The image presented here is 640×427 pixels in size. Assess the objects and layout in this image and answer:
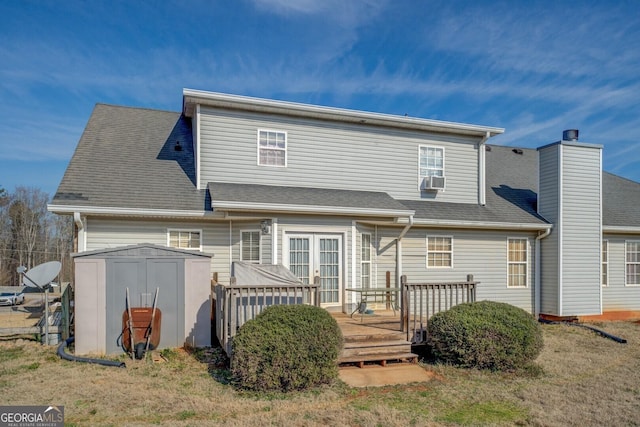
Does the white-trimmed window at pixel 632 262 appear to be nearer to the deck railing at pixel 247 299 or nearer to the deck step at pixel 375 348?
the deck step at pixel 375 348

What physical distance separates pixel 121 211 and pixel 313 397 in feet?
18.5

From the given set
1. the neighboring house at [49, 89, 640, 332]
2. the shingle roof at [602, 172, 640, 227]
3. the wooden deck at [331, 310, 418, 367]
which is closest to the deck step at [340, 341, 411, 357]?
the wooden deck at [331, 310, 418, 367]

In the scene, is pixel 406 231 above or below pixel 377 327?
above

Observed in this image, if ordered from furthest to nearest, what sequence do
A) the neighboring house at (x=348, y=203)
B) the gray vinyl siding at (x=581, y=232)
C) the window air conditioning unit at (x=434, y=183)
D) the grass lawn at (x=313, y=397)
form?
the gray vinyl siding at (x=581, y=232), the window air conditioning unit at (x=434, y=183), the neighboring house at (x=348, y=203), the grass lawn at (x=313, y=397)

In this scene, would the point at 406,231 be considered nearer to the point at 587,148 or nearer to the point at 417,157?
the point at 417,157

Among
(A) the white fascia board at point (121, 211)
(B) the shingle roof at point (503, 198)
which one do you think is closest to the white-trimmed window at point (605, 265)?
(B) the shingle roof at point (503, 198)

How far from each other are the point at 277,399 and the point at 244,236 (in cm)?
494

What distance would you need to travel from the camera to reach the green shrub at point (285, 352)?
17.8 ft

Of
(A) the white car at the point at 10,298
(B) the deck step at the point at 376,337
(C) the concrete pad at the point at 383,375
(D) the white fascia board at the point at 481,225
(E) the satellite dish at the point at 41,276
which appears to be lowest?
(A) the white car at the point at 10,298

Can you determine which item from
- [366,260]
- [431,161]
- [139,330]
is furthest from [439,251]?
[139,330]

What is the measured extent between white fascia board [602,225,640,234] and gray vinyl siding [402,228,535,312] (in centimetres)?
231

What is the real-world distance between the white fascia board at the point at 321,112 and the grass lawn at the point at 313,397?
5.76 meters

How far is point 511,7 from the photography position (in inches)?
452

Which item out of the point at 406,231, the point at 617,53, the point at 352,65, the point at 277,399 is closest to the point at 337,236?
the point at 406,231
